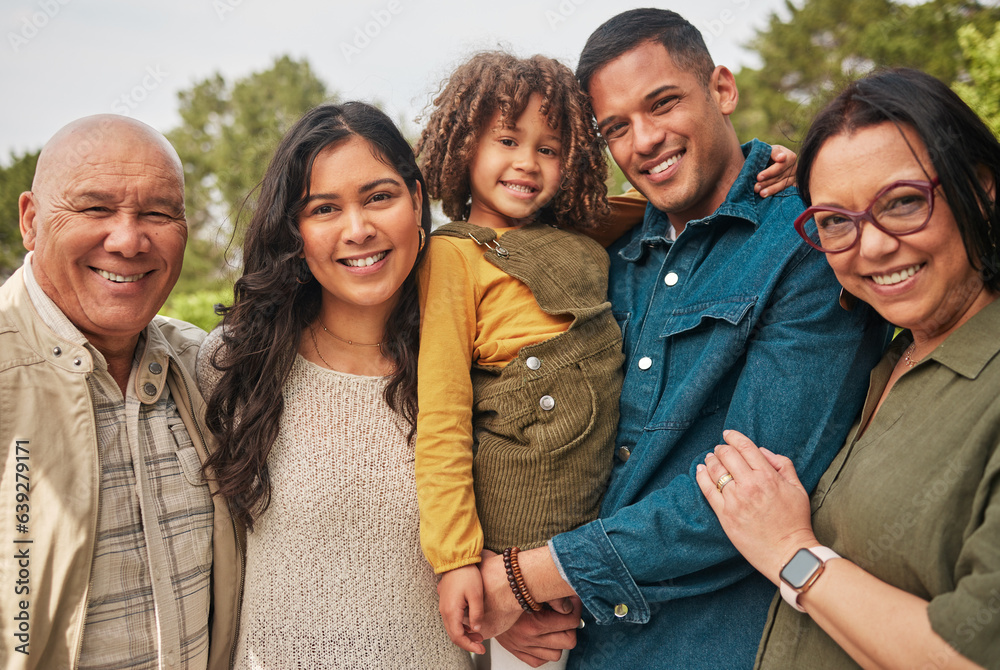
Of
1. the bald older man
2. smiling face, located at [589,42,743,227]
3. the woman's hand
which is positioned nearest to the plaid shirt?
the bald older man

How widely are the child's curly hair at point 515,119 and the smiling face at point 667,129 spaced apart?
0.71ft

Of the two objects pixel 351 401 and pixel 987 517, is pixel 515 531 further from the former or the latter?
pixel 987 517

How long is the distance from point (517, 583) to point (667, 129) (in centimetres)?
158

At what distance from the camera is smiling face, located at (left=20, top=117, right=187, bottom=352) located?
1.91 metres

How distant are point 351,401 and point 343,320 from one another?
11.5 inches

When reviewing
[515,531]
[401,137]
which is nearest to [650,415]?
[515,531]

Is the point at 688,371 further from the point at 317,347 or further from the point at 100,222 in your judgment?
the point at 100,222

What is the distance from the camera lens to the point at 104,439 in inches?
75.7

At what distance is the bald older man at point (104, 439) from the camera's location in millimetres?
1720

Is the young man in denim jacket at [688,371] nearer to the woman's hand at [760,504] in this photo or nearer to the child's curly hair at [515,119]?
the woman's hand at [760,504]

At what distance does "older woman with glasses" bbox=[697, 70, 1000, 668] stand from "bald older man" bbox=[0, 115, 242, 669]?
62.1 inches

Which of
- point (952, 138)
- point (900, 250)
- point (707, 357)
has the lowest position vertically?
point (707, 357)

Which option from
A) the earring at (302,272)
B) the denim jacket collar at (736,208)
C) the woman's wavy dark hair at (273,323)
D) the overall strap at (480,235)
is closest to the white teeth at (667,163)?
the denim jacket collar at (736,208)

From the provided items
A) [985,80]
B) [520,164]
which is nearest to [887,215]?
[520,164]
